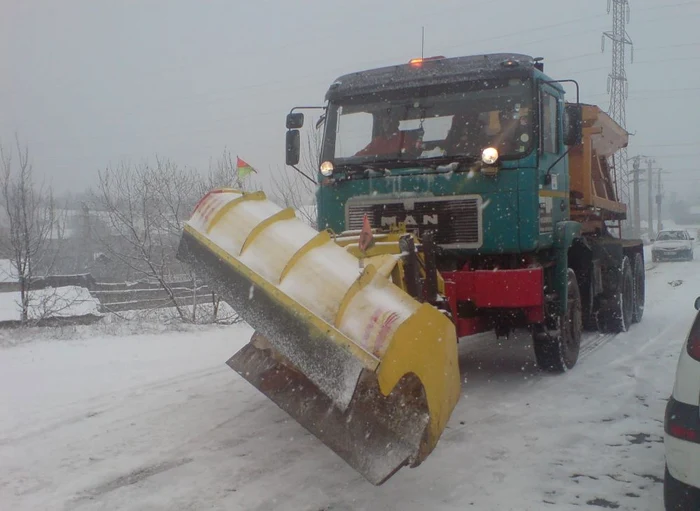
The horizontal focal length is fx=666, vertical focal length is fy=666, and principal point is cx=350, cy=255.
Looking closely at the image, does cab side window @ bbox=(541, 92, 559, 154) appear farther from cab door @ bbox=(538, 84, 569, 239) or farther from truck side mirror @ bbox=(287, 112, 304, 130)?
Result: truck side mirror @ bbox=(287, 112, 304, 130)

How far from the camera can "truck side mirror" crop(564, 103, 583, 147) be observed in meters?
6.23

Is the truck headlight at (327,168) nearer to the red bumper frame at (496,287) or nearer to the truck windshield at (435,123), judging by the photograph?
the truck windshield at (435,123)

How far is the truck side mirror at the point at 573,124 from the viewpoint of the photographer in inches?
245

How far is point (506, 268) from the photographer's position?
618 centimetres

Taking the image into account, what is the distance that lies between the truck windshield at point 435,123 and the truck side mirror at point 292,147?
0.87m

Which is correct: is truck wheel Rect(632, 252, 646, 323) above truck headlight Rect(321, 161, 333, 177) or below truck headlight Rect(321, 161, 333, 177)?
below

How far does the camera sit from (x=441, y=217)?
6016 millimetres

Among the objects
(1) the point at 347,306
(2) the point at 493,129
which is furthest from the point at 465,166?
(1) the point at 347,306

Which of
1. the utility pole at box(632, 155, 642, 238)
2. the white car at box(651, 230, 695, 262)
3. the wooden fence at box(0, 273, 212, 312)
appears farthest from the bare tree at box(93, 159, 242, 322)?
the utility pole at box(632, 155, 642, 238)

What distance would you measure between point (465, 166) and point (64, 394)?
416cm

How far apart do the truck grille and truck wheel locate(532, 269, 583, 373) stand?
1211 mm

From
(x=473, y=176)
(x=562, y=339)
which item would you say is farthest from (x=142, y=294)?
(x=473, y=176)

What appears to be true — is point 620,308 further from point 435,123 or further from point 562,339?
point 435,123

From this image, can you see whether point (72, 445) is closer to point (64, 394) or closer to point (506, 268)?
point (64, 394)
